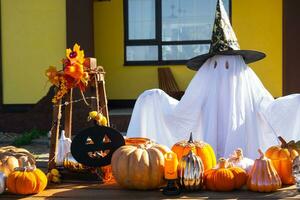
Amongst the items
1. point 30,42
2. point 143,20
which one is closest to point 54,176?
point 30,42

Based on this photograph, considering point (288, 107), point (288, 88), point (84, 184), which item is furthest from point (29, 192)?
point (288, 88)

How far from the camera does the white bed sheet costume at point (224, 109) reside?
16.2 ft

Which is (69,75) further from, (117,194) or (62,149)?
(117,194)

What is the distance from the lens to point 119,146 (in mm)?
3969

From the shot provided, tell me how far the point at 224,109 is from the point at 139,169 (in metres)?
1.67

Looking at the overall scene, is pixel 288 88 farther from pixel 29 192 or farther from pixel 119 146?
pixel 29 192

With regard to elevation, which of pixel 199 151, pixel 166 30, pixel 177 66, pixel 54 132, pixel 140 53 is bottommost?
pixel 199 151

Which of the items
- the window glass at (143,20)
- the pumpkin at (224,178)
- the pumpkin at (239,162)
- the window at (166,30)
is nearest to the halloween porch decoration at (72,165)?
the pumpkin at (224,178)

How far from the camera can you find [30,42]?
409 inches

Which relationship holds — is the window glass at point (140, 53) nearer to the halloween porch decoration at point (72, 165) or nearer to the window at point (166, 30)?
the window at point (166, 30)

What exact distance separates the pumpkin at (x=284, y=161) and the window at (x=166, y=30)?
296 inches

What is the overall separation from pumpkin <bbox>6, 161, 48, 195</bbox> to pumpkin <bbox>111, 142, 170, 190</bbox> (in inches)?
20.0

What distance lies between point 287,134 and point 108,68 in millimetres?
6901

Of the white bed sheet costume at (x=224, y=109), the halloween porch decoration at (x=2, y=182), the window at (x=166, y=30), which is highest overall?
the window at (x=166, y=30)
